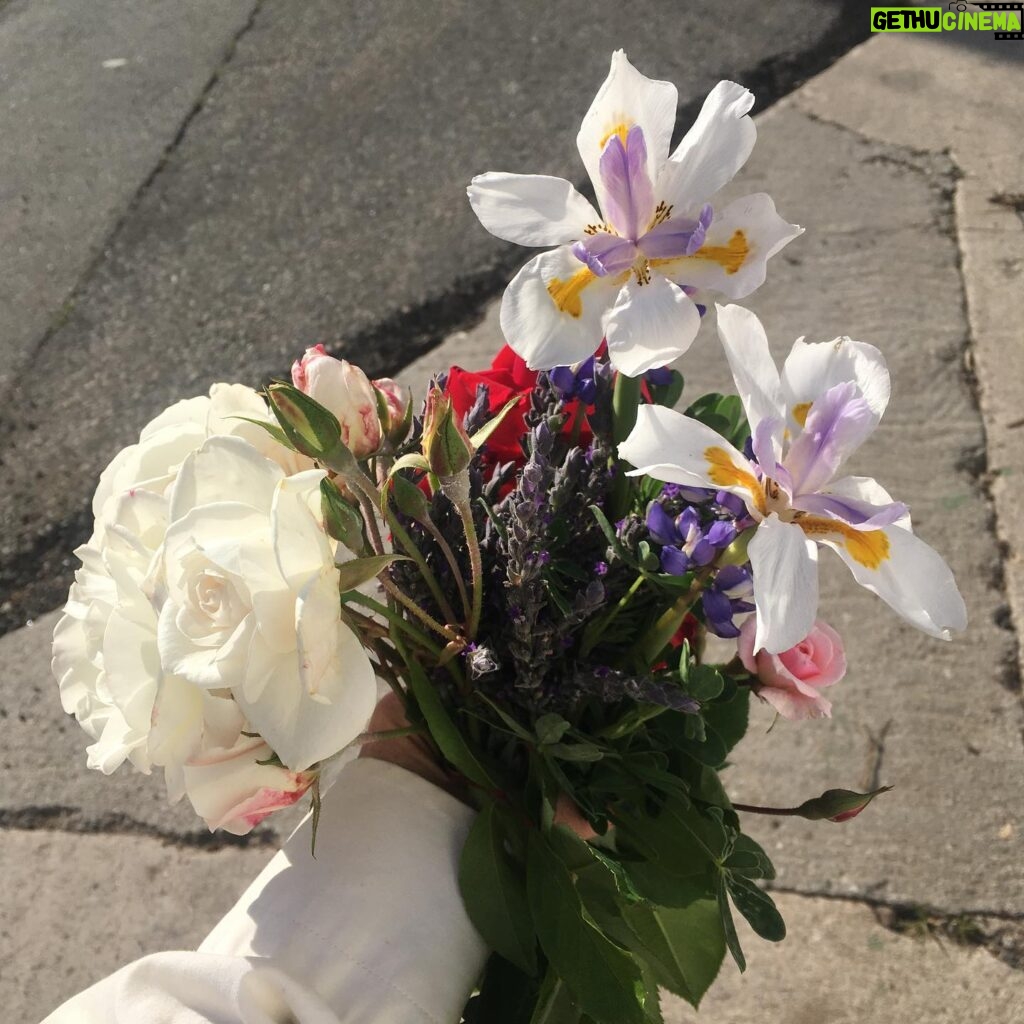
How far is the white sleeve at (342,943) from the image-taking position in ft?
2.30

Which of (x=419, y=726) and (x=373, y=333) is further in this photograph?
(x=373, y=333)

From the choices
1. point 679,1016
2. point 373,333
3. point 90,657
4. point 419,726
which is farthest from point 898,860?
point 373,333

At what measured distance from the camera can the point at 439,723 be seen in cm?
72

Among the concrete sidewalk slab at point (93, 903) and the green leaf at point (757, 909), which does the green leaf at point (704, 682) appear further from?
the concrete sidewalk slab at point (93, 903)

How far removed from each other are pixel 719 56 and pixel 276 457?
9.24 feet

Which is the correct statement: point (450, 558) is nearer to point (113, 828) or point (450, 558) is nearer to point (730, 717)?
point (730, 717)

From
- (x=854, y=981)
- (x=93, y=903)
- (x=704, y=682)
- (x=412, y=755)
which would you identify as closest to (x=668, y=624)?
(x=704, y=682)

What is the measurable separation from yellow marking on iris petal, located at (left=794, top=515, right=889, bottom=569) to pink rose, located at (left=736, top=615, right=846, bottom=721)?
153mm

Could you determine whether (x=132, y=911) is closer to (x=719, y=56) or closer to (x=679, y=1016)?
(x=679, y=1016)

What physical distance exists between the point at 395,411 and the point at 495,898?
36 cm

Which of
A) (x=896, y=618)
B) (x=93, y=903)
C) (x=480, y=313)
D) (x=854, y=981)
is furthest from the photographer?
(x=480, y=313)

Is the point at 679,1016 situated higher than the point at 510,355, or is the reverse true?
the point at 510,355

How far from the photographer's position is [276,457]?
0.66 m

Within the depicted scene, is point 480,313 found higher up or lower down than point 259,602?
lower down
